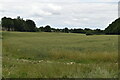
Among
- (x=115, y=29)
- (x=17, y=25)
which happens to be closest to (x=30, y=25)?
(x=17, y=25)

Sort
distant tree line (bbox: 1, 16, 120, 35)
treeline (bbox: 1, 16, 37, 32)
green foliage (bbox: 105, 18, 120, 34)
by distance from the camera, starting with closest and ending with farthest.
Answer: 1. green foliage (bbox: 105, 18, 120, 34)
2. distant tree line (bbox: 1, 16, 120, 35)
3. treeline (bbox: 1, 16, 37, 32)

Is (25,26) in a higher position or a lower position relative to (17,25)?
lower

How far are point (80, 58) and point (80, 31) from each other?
366 feet

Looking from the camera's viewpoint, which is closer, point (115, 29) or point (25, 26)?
point (115, 29)

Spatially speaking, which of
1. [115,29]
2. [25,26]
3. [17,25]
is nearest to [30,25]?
[25,26]

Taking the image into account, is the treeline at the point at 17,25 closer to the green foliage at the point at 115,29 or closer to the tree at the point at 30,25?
the tree at the point at 30,25

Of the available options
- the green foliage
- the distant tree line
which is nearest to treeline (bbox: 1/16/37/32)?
the distant tree line

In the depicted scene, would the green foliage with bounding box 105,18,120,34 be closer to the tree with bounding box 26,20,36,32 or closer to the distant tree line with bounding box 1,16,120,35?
the distant tree line with bounding box 1,16,120,35

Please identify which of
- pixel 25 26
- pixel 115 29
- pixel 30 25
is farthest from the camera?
pixel 30 25

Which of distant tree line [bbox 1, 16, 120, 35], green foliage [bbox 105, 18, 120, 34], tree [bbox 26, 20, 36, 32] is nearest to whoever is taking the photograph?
green foliage [bbox 105, 18, 120, 34]

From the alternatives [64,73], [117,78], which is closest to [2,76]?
[64,73]

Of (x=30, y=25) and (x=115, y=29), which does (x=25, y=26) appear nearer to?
(x=30, y=25)

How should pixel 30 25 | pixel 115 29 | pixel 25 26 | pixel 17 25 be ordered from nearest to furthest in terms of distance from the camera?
pixel 115 29 → pixel 17 25 → pixel 25 26 → pixel 30 25

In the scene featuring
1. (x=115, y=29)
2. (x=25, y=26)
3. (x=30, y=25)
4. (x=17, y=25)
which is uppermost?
(x=30, y=25)
